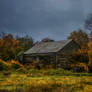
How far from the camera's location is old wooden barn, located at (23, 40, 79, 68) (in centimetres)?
2934

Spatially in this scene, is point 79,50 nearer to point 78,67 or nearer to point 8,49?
point 78,67

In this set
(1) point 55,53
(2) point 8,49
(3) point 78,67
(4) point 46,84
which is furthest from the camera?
(2) point 8,49

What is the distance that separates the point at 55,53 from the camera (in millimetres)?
29141

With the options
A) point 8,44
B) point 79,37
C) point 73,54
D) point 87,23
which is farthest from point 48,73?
point 79,37

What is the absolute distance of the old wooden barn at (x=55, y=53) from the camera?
96.3ft

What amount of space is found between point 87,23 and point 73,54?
7.99 meters

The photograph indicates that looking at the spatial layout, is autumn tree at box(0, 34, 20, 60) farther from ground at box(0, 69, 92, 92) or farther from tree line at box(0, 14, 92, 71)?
ground at box(0, 69, 92, 92)

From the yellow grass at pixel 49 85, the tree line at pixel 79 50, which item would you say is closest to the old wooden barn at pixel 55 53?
the tree line at pixel 79 50

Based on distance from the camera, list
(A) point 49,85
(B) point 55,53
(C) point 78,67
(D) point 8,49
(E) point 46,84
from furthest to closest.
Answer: (D) point 8,49 → (B) point 55,53 → (C) point 78,67 → (E) point 46,84 → (A) point 49,85

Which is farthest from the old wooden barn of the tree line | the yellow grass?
the yellow grass

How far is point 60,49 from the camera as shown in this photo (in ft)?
96.4

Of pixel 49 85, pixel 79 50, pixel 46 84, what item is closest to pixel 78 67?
pixel 79 50

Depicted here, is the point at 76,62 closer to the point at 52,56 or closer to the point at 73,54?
the point at 73,54

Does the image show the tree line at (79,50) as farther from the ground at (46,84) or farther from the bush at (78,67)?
the ground at (46,84)
